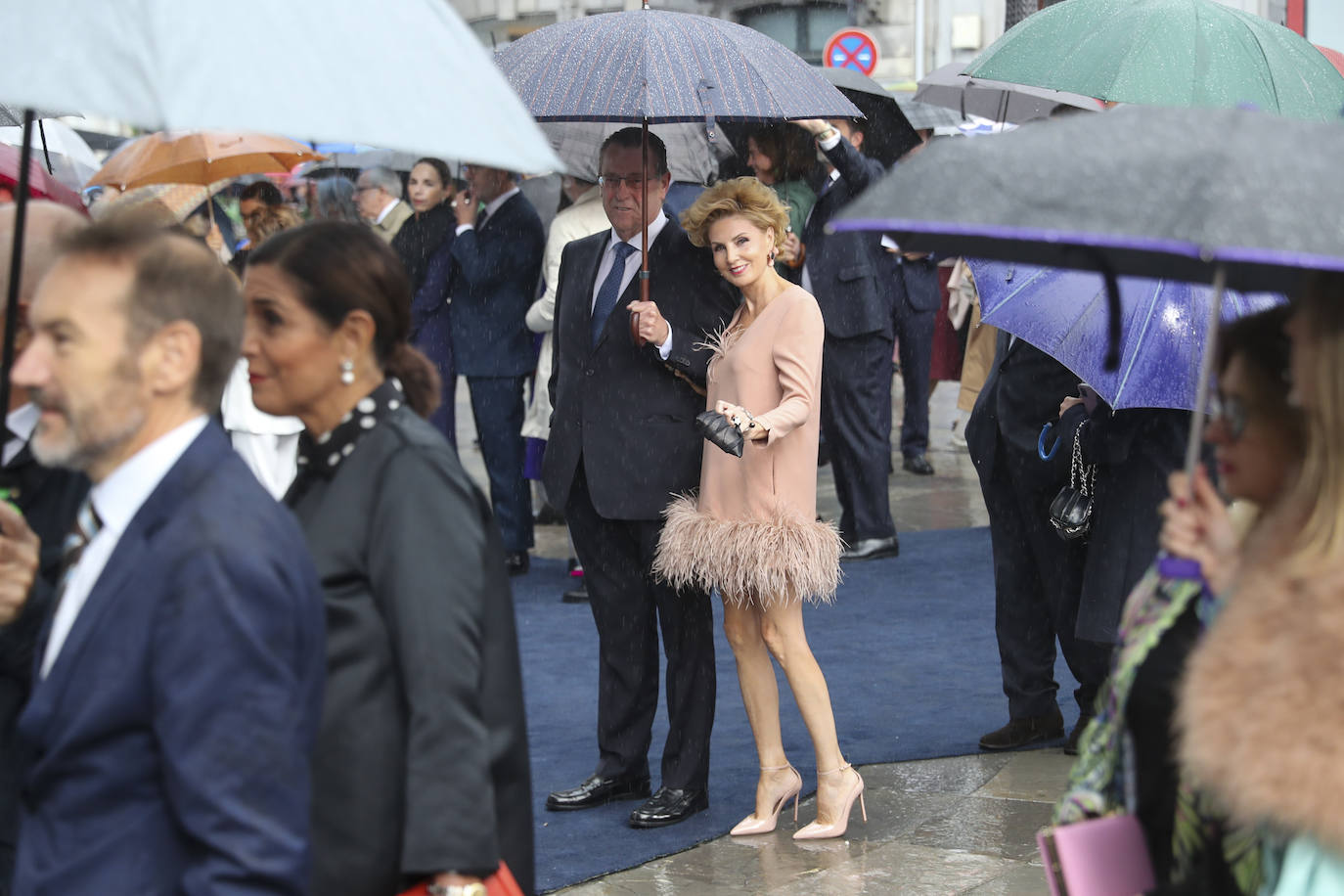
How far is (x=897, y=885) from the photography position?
5055 mm

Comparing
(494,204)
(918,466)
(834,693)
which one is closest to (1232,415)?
(834,693)

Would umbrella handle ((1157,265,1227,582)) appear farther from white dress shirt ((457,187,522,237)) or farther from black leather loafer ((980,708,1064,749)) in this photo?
white dress shirt ((457,187,522,237))

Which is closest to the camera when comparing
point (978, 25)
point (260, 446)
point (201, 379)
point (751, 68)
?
point (201, 379)

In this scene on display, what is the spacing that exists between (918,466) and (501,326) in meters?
4.29

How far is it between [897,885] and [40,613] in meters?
2.83

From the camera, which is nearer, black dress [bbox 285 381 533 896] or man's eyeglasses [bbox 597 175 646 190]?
black dress [bbox 285 381 533 896]

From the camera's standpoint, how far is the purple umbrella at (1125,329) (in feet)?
16.0

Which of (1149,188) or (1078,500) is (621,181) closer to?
(1078,500)

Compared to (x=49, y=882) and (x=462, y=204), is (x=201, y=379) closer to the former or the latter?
(x=49, y=882)

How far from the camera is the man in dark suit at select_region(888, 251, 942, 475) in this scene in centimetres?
1142

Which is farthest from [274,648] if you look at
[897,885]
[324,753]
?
[897,885]

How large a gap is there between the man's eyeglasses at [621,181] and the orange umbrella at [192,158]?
3210 mm

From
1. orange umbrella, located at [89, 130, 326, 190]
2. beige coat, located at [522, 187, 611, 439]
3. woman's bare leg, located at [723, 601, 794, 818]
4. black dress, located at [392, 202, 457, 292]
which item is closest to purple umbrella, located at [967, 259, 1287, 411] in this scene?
woman's bare leg, located at [723, 601, 794, 818]

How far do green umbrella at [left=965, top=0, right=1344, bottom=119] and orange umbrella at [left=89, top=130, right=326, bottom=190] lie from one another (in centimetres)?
444
